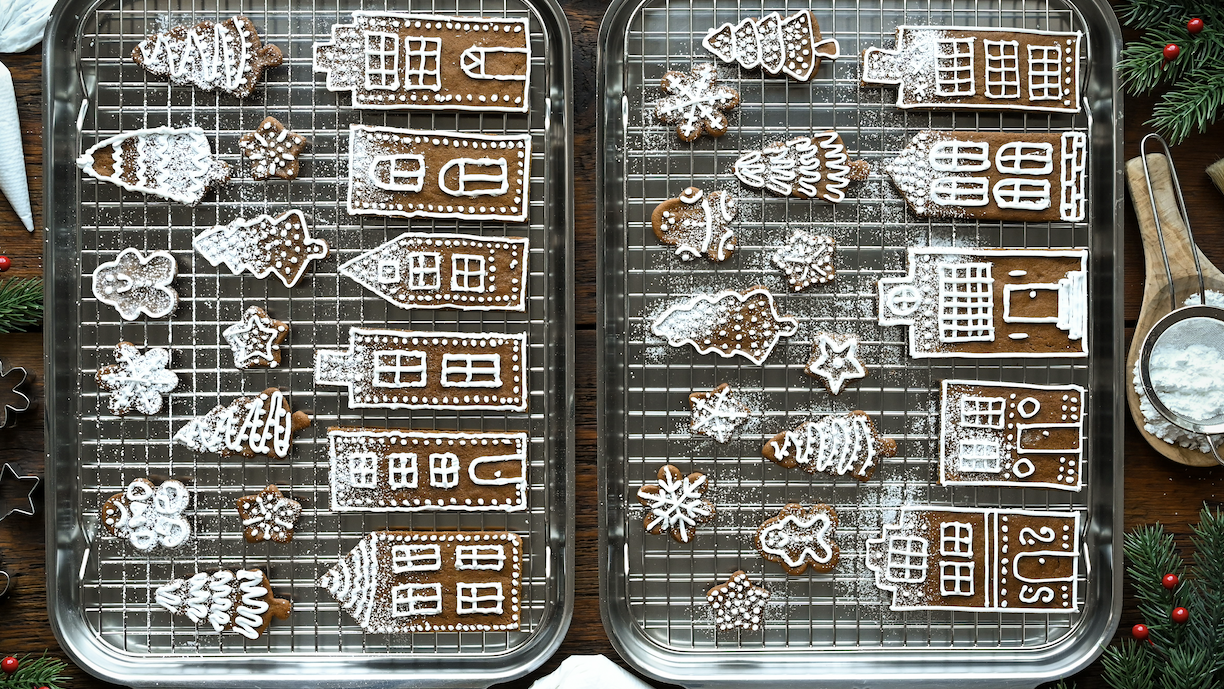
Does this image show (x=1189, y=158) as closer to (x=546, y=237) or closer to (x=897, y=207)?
(x=897, y=207)

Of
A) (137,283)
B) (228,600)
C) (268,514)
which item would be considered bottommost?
(228,600)

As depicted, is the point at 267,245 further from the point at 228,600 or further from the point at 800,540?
the point at 800,540

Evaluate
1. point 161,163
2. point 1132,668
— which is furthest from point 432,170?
point 1132,668

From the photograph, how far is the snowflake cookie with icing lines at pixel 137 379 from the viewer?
0.97m

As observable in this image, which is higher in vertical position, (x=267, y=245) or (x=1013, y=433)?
(x=267, y=245)

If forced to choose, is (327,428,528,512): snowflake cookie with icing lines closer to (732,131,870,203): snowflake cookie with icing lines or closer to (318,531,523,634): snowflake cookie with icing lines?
(318,531,523,634): snowflake cookie with icing lines

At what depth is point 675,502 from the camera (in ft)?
3.25

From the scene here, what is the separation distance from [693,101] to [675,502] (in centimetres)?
57

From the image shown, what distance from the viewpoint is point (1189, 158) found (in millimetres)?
1020

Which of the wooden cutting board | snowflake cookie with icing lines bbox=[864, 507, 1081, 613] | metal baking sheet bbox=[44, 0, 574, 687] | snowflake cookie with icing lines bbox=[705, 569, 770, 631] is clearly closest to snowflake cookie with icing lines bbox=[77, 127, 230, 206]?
metal baking sheet bbox=[44, 0, 574, 687]

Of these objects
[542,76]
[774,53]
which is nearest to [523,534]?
[542,76]

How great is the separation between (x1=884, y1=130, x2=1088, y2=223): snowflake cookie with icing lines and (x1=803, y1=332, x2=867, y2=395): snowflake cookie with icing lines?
0.22 m

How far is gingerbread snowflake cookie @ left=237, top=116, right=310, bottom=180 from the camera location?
0.97 metres

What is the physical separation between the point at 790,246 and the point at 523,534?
563 mm
